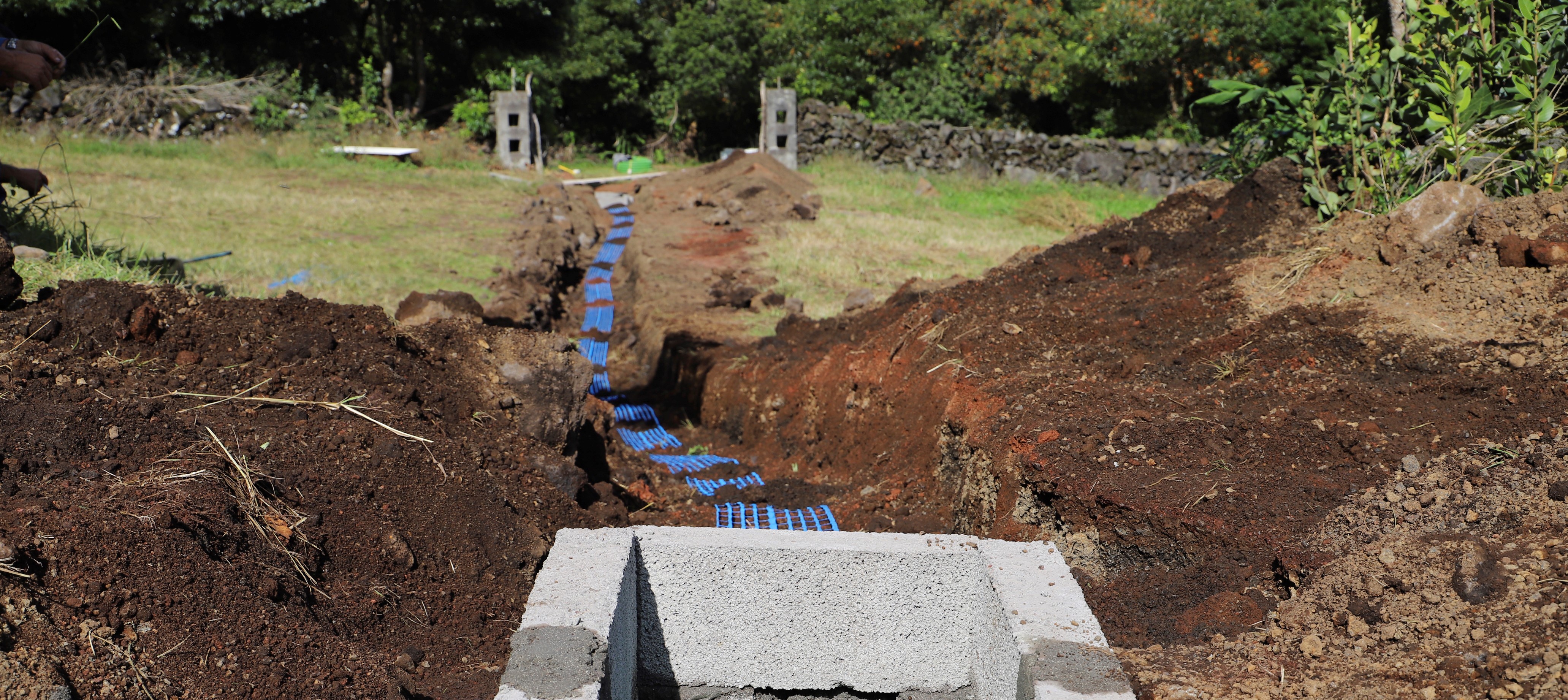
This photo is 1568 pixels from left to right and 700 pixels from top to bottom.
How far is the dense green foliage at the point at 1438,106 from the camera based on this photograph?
4770mm

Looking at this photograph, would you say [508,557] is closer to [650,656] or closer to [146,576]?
[650,656]

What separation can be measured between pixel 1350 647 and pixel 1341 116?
12.2 ft

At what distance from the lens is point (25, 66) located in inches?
180

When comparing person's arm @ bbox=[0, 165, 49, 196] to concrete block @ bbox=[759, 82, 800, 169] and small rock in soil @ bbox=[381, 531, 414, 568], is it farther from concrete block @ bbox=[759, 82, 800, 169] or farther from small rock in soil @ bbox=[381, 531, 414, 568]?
concrete block @ bbox=[759, 82, 800, 169]

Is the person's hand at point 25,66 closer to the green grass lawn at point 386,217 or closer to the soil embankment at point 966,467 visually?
the green grass lawn at point 386,217

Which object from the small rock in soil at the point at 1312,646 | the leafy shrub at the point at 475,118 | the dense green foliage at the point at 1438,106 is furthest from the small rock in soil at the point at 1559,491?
the leafy shrub at the point at 475,118

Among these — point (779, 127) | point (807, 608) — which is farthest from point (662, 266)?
point (779, 127)

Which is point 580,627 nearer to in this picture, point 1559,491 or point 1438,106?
point 1559,491

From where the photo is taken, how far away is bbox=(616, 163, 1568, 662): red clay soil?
3.30m

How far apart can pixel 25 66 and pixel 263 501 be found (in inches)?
115

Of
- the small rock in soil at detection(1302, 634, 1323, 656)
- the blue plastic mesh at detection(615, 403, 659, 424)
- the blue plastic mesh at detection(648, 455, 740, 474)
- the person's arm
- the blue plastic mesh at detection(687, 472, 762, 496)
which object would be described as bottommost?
the blue plastic mesh at detection(615, 403, 659, 424)

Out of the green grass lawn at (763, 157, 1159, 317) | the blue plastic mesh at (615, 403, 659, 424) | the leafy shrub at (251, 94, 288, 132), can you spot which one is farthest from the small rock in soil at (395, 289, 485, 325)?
the leafy shrub at (251, 94, 288, 132)

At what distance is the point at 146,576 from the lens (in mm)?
2559

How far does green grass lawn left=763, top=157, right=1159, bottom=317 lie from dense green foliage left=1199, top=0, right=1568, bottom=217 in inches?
132
